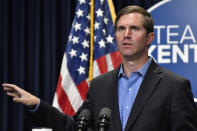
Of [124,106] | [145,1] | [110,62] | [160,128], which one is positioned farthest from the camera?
[145,1]

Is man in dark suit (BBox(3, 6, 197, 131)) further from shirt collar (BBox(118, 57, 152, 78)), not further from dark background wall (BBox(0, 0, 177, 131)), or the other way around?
dark background wall (BBox(0, 0, 177, 131))

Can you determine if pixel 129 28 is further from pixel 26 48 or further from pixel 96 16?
pixel 26 48

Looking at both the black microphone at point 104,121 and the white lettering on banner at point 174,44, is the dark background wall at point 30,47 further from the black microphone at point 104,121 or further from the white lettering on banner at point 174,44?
the black microphone at point 104,121

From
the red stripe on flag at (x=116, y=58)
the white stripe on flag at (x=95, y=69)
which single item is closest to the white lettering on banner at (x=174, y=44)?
the red stripe on flag at (x=116, y=58)

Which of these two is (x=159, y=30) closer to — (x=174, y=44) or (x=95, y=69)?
(x=174, y=44)

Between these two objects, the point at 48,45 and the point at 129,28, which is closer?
the point at 129,28

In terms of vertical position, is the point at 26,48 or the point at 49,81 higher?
the point at 26,48

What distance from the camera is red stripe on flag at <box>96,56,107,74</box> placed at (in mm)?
3527

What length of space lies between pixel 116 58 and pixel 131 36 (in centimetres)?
174

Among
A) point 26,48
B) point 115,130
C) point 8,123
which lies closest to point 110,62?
point 26,48

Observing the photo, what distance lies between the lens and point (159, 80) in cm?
176

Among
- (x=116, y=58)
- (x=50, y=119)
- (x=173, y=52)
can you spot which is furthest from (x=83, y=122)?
(x=173, y=52)

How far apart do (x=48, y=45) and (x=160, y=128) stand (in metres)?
2.61

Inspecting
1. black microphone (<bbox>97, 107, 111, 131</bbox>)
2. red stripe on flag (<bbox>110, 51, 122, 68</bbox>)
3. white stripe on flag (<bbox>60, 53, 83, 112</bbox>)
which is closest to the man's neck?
black microphone (<bbox>97, 107, 111, 131</bbox>)
